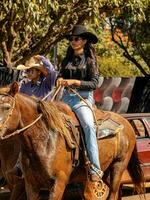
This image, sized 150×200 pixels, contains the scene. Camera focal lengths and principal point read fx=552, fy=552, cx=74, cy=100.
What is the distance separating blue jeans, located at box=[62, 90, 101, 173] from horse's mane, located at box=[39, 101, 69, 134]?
0.40 metres

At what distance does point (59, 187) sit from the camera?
6273mm

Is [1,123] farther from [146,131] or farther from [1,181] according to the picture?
[146,131]

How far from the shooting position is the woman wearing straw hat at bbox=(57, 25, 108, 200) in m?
6.93

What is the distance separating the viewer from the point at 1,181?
8.79 m

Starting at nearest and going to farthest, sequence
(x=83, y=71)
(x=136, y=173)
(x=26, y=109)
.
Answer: (x=26, y=109) < (x=83, y=71) < (x=136, y=173)

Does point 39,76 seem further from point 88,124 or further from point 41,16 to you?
point 41,16

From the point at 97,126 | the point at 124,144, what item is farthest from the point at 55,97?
the point at 124,144

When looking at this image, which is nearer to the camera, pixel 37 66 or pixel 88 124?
pixel 88 124

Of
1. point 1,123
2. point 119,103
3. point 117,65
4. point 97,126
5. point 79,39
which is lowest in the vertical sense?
point 117,65

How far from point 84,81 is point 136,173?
198cm

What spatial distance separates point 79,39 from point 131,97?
1727cm

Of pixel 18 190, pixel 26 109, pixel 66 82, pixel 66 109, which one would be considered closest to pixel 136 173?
pixel 66 109

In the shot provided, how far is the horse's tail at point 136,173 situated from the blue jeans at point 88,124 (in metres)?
1.34

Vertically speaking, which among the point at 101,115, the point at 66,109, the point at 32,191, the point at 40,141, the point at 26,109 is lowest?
the point at 32,191
